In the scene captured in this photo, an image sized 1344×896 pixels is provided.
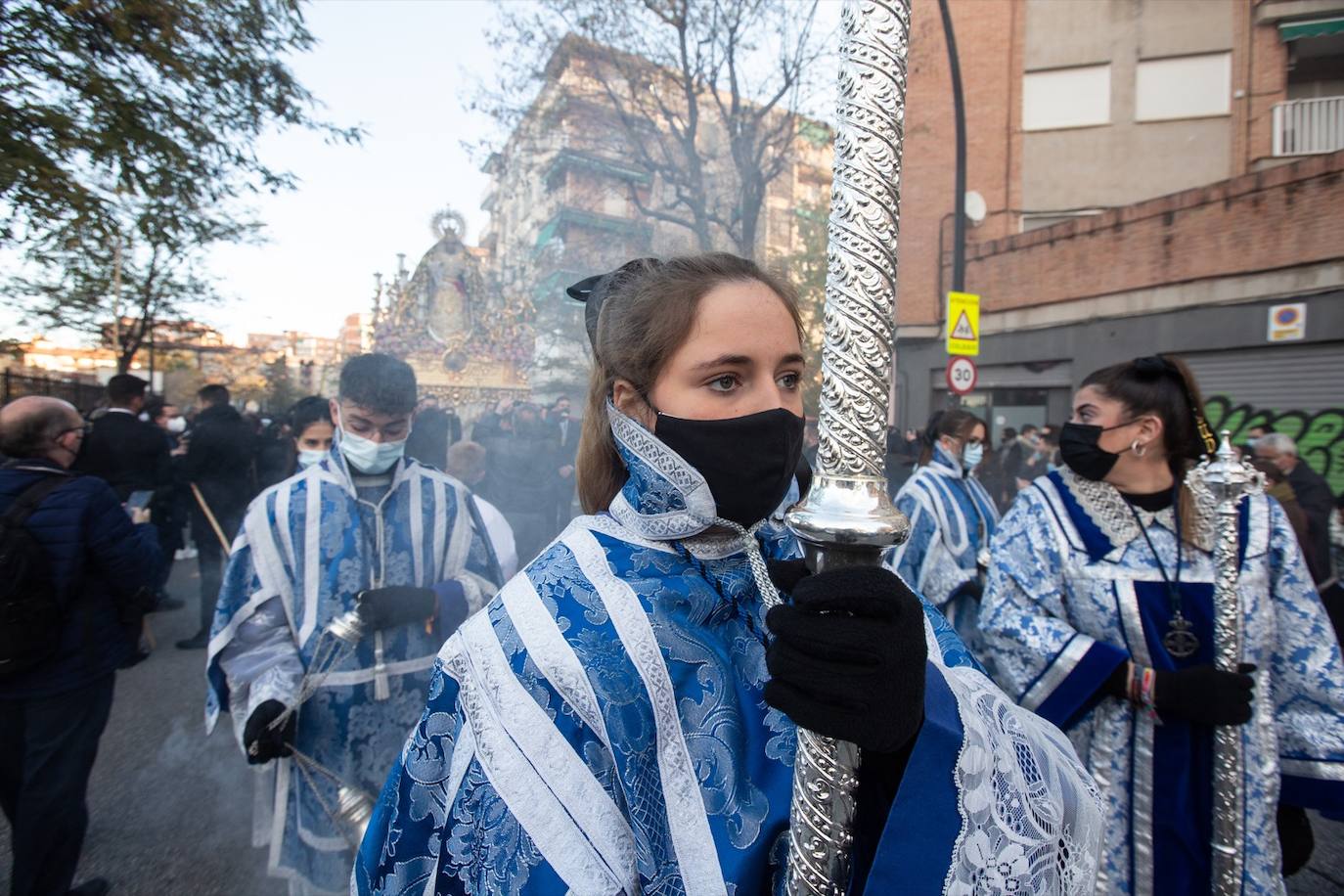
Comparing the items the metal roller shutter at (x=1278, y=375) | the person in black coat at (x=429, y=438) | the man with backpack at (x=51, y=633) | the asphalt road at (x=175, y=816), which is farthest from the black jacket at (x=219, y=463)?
the metal roller shutter at (x=1278, y=375)

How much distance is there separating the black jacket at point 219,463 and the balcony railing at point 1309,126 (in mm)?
18436

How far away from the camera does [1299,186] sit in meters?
10.8

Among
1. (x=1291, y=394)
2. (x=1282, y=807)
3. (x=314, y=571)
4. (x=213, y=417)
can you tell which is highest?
(x=1291, y=394)

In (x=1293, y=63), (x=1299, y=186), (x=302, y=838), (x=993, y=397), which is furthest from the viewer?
(x=993, y=397)

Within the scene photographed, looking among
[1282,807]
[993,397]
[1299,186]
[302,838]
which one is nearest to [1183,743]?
[1282,807]

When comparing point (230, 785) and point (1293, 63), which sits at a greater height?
point (1293, 63)

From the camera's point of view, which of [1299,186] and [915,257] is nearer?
[1299,186]

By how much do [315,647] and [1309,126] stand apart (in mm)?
19063

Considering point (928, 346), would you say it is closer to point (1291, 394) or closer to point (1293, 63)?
point (1291, 394)

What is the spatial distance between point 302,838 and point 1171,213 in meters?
14.9

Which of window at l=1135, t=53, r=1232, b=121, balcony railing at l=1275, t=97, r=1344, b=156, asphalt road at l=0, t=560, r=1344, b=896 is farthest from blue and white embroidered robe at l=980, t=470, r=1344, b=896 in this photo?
window at l=1135, t=53, r=1232, b=121

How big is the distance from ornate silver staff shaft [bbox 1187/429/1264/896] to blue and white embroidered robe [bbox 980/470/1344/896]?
8cm

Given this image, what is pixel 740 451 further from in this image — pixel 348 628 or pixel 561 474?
pixel 561 474

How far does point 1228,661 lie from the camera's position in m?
2.10
